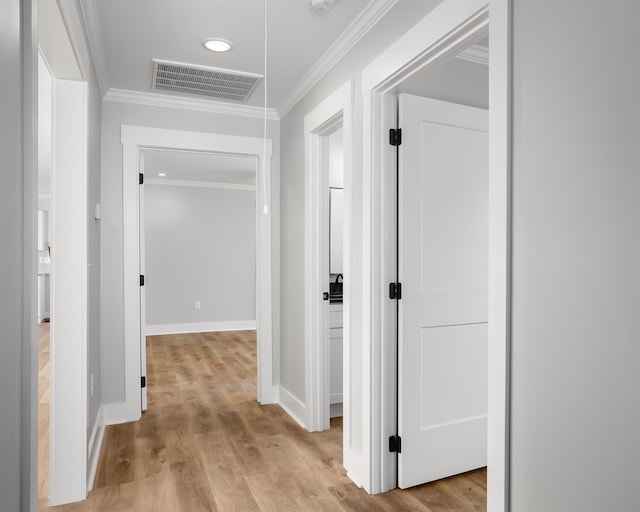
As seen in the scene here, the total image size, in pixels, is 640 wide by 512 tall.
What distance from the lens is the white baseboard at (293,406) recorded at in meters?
3.28

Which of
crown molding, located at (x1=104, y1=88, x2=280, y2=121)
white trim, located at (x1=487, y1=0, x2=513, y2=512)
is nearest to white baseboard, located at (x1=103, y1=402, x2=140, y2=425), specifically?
crown molding, located at (x1=104, y1=88, x2=280, y2=121)

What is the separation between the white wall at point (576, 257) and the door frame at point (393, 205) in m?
0.04

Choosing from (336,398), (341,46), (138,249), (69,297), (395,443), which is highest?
(341,46)

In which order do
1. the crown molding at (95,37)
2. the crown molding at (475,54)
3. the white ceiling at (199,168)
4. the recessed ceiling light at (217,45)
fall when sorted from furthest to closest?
1. the white ceiling at (199,168)
2. the recessed ceiling light at (217,45)
3. the crown molding at (475,54)
4. the crown molding at (95,37)

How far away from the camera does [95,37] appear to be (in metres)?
2.44

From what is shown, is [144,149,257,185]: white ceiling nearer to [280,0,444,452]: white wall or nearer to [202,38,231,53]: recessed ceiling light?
[280,0,444,452]: white wall

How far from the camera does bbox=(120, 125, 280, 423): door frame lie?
335 centimetres

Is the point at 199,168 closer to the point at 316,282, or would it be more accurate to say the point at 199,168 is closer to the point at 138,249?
the point at 138,249

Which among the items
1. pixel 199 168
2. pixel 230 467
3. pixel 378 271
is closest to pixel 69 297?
pixel 230 467

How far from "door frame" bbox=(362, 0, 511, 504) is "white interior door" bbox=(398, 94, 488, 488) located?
0.08 m

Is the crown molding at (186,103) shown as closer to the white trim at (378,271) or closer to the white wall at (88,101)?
the white wall at (88,101)

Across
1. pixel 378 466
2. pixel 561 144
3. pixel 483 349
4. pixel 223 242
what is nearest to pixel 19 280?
pixel 561 144

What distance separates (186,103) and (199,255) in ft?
13.5

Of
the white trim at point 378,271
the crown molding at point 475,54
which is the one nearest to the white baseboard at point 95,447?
the white trim at point 378,271
